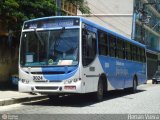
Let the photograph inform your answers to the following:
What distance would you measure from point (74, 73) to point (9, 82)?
895cm

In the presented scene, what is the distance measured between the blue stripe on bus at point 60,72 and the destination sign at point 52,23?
1623 mm

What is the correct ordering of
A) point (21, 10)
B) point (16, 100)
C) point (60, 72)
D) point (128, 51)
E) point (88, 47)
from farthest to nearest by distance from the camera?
point (128, 51)
point (21, 10)
point (16, 100)
point (88, 47)
point (60, 72)

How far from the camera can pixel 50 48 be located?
15.3 meters

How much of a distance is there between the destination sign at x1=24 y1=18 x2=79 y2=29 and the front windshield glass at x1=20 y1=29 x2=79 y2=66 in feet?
0.74

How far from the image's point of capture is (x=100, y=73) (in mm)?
17359

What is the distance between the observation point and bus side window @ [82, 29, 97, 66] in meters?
15.3

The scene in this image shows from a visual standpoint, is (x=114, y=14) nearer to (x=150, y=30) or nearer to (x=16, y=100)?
(x=150, y=30)

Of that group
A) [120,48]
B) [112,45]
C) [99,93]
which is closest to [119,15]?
[120,48]

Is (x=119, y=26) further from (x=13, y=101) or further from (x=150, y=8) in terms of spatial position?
(x=13, y=101)

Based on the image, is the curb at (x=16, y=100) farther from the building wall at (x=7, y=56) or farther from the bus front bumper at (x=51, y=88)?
the building wall at (x=7, y=56)

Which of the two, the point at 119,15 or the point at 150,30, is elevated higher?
the point at 119,15

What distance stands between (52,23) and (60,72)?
194 centimetres

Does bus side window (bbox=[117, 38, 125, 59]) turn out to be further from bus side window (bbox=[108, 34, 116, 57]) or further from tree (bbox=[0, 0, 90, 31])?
tree (bbox=[0, 0, 90, 31])

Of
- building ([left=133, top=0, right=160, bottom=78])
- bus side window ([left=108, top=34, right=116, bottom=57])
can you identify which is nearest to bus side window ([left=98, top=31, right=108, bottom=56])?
bus side window ([left=108, top=34, right=116, bottom=57])
